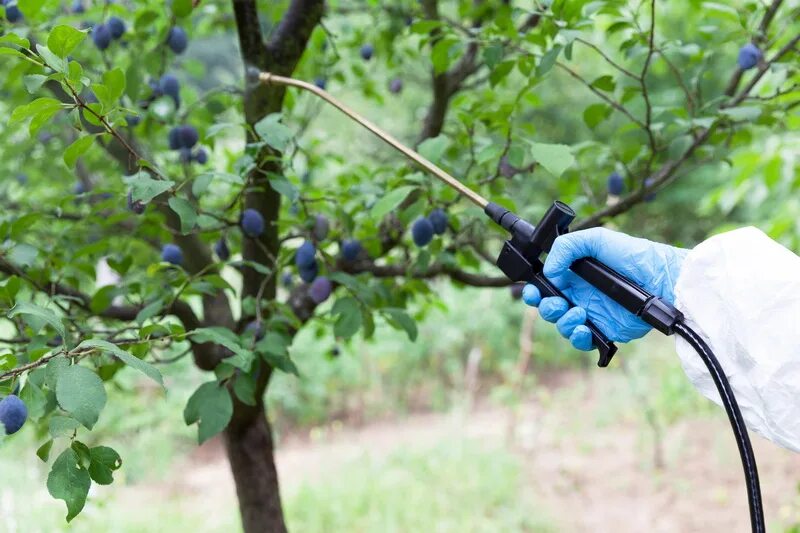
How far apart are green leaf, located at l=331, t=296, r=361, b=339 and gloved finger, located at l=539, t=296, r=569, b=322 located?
41cm

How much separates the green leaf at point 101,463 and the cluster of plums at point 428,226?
0.71m

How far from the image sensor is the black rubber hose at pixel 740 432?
85 centimetres

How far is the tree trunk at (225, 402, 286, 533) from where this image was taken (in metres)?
1.76

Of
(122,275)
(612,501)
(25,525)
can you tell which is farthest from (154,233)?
(612,501)

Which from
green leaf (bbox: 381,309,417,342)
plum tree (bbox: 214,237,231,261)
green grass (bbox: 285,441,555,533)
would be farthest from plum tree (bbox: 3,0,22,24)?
green grass (bbox: 285,441,555,533)

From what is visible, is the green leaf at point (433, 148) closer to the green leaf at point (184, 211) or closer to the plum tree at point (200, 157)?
the green leaf at point (184, 211)

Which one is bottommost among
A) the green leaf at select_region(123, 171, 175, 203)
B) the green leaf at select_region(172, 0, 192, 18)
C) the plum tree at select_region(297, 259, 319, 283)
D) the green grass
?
the green grass

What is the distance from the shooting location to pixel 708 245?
1.07m

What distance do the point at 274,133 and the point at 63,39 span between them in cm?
33

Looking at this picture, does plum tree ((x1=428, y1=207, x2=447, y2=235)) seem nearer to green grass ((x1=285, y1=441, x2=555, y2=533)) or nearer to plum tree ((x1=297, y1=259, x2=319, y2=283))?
plum tree ((x1=297, y1=259, x2=319, y2=283))

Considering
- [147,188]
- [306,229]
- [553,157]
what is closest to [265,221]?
[306,229]

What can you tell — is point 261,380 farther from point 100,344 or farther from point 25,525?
point 25,525

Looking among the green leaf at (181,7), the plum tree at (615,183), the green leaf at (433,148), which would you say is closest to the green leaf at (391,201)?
the green leaf at (433,148)

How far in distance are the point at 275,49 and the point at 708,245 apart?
0.88 meters
